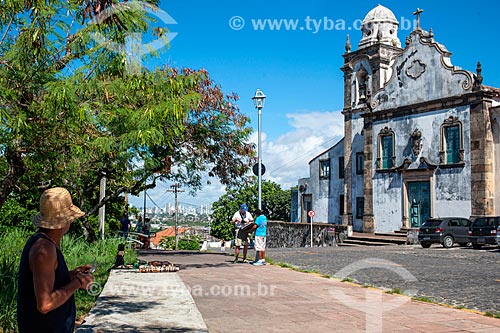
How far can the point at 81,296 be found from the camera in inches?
350

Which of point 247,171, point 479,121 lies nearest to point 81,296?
point 247,171

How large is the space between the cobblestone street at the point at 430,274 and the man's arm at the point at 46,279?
7.00 m

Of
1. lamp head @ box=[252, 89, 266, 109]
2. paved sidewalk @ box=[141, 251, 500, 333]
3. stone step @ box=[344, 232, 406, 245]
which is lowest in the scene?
paved sidewalk @ box=[141, 251, 500, 333]

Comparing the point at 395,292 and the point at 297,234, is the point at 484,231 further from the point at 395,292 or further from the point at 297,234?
the point at 395,292

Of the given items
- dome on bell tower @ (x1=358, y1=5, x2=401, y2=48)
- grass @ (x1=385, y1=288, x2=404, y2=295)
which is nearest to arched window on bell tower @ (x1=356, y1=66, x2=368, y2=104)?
dome on bell tower @ (x1=358, y1=5, x2=401, y2=48)

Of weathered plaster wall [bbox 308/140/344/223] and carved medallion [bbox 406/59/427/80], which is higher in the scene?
carved medallion [bbox 406/59/427/80]

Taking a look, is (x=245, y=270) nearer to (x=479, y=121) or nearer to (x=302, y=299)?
(x=302, y=299)

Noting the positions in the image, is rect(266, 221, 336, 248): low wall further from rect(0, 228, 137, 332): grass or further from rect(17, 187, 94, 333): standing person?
rect(17, 187, 94, 333): standing person

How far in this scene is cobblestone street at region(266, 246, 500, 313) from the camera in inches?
383

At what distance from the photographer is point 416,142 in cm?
3073

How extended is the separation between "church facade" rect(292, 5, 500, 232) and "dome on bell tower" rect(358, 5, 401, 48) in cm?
7

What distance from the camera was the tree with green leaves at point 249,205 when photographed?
197 feet

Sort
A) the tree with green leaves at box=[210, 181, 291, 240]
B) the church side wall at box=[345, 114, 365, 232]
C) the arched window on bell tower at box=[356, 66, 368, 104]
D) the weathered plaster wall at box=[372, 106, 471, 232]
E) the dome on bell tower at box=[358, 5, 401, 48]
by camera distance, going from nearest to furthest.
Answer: the weathered plaster wall at box=[372, 106, 471, 232] → the church side wall at box=[345, 114, 365, 232] → the dome on bell tower at box=[358, 5, 401, 48] → the arched window on bell tower at box=[356, 66, 368, 104] → the tree with green leaves at box=[210, 181, 291, 240]

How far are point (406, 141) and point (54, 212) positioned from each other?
29.9 meters
